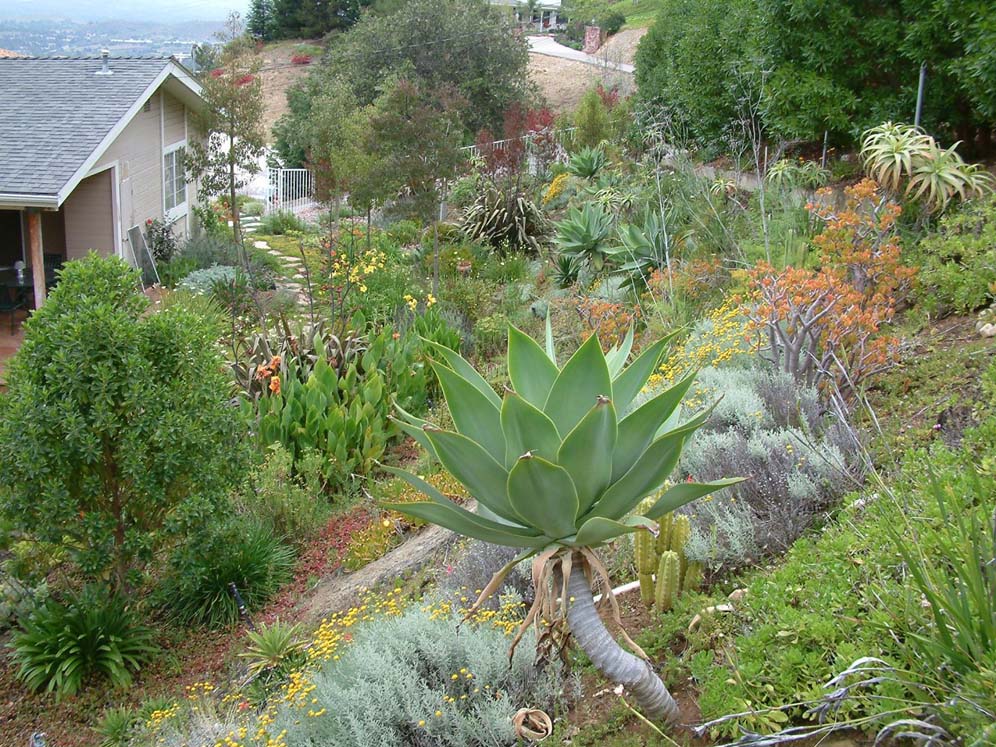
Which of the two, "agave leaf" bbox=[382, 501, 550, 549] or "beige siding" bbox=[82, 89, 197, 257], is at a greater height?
"beige siding" bbox=[82, 89, 197, 257]

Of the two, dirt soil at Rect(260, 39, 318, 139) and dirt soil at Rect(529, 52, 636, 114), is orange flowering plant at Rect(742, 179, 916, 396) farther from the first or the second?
dirt soil at Rect(260, 39, 318, 139)

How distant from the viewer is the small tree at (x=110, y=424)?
562 cm

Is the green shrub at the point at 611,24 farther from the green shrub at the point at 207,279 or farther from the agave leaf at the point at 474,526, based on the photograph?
the agave leaf at the point at 474,526

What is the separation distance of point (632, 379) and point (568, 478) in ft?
2.38

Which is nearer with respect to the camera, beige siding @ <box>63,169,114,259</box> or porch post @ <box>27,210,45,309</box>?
porch post @ <box>27,210,45,309</box>

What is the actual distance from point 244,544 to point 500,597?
116 inches

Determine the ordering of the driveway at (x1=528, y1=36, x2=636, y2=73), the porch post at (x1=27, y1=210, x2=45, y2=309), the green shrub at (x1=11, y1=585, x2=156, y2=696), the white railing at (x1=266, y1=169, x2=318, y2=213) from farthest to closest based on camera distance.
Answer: the driveway at (x1=528, y1=36, x2=636, y2=73) < the white railing at (x1=266, y1=169, x2=318, y2=213) < the porch post at (x1=27, y1=210, x2=45, y2=309) < the green shrub at (x1=11, y1=585, x2=156, y2=696)

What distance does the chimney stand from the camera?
1599 centimetres

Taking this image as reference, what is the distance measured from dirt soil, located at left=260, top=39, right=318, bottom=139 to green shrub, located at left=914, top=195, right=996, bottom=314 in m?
37.7

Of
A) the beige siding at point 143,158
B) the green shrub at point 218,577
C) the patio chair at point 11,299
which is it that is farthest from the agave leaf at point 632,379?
the beige siding at point 143,158

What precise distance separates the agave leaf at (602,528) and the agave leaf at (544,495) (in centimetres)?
5

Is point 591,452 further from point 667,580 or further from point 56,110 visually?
point 56,110

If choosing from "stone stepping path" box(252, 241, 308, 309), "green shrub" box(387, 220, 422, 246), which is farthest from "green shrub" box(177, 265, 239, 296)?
"green shrub" box(387, 220, 422, 246)

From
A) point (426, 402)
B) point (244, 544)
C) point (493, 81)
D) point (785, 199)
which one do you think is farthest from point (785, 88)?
point (493, 81)
